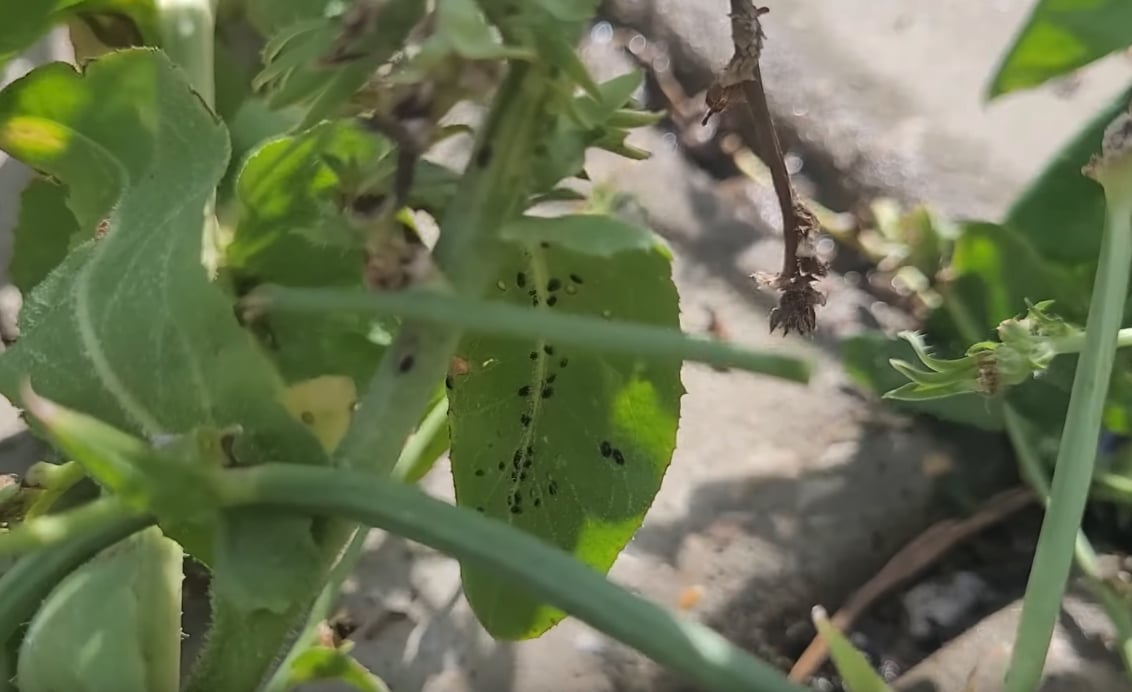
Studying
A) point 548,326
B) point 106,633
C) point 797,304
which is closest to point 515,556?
point 548,326

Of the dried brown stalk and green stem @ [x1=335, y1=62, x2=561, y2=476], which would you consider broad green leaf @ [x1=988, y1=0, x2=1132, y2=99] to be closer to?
the dried brown stalk

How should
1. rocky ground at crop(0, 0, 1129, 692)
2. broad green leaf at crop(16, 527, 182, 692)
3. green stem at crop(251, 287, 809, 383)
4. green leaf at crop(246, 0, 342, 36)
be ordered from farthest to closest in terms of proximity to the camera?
rocky ground at crop(0, 0, 1129, 692), green leaf at crop(246, 0, 342, 36), broad green leaf at crop(16, 527, 182, 692), green stem at crop(251, 287, 809, 383)

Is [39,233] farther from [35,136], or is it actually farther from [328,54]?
[328,54]

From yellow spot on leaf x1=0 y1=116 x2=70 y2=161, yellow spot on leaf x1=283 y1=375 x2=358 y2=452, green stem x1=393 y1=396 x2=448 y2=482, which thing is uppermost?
yellow spot on leaf x1=0 y1=116 x2=70 y2=161

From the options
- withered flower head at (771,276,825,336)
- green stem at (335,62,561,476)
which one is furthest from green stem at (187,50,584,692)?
withered flower head at (771,276,825,336)

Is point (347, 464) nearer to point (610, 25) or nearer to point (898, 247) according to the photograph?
point (898, 247)

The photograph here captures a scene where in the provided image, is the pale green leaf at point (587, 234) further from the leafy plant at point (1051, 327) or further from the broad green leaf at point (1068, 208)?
the broad green leaf at point (1068, 208)

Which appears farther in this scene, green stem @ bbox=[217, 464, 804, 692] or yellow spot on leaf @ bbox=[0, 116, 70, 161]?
yellow spot on leaf @ bbox=[0, 116, 70, 161]
